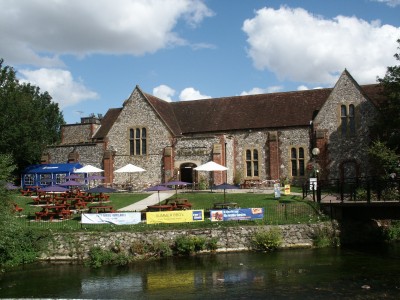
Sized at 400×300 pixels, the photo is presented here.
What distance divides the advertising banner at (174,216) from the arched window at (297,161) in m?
16.5

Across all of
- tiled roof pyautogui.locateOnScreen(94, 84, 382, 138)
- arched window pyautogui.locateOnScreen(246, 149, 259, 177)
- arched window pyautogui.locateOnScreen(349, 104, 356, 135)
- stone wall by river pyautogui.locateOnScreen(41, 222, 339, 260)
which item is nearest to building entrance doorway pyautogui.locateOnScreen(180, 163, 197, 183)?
tiled roof pyautogui.locateOnScreen(94, 84, 382, 138)

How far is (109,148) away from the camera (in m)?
43.7

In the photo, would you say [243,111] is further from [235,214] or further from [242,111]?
[235,214]

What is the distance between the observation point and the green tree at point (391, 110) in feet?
109

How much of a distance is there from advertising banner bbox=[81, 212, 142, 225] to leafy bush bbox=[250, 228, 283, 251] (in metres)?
6.57

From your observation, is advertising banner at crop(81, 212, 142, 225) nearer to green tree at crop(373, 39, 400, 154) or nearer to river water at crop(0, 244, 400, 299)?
river water at crop(0, 244, 400, 299)

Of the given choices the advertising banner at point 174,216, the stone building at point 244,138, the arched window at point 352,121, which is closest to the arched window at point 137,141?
the stone building at point 244,138

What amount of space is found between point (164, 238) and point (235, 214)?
438 cm

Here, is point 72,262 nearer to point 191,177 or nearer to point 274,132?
point 191,177

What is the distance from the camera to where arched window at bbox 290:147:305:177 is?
1578 inches

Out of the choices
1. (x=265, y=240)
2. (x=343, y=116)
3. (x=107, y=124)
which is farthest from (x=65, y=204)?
(x=343, y=116)

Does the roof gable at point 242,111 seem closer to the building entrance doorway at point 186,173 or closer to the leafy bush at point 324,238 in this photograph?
the building entrance doorway at point 186,173

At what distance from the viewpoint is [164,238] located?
80.3ft

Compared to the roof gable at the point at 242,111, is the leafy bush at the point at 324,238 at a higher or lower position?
lower
